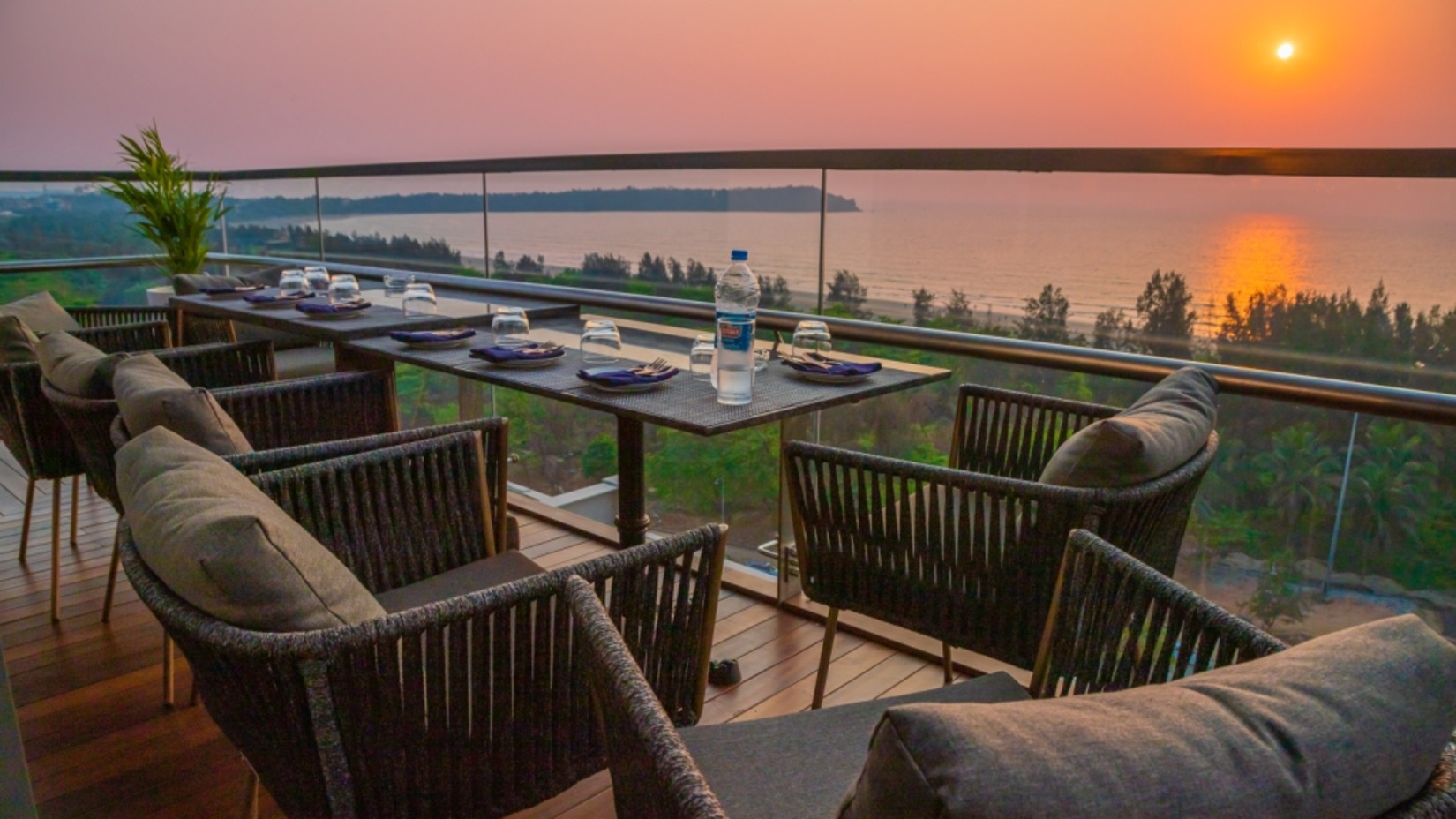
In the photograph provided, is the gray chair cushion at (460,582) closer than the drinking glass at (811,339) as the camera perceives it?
Yes

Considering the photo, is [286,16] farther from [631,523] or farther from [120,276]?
[631,523]

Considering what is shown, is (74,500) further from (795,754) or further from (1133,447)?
(1133,447)

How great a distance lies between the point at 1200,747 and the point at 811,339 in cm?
205

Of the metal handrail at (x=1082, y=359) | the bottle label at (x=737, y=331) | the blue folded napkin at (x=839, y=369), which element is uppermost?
the bottle label at (x=737, y=331)

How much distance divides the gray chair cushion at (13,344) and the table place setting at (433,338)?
99cm

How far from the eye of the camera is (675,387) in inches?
92.9

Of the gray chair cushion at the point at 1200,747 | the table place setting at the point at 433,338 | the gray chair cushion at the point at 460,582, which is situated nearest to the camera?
the gray chair cushion at the point at 1200,747

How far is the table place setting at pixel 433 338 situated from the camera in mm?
2771

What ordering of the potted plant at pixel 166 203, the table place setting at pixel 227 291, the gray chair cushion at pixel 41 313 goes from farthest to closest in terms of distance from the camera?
the potted plant at pixel 166 203, the table place setting at pixel 227 291, the gray chair cushion at pixel 41 313

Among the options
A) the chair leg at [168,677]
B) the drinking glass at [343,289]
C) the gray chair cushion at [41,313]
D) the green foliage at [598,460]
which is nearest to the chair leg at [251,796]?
the chair leg at [168,677]

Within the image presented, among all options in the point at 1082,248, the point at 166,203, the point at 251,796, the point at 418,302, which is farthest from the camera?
the point at 166,203

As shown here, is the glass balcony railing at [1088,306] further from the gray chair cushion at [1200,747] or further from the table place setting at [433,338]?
the gray chair cushion at [1200,747]

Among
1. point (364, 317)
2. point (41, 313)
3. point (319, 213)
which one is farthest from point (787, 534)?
point (319, 213)

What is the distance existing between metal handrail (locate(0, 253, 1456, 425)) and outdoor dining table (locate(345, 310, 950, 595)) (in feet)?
0.27
